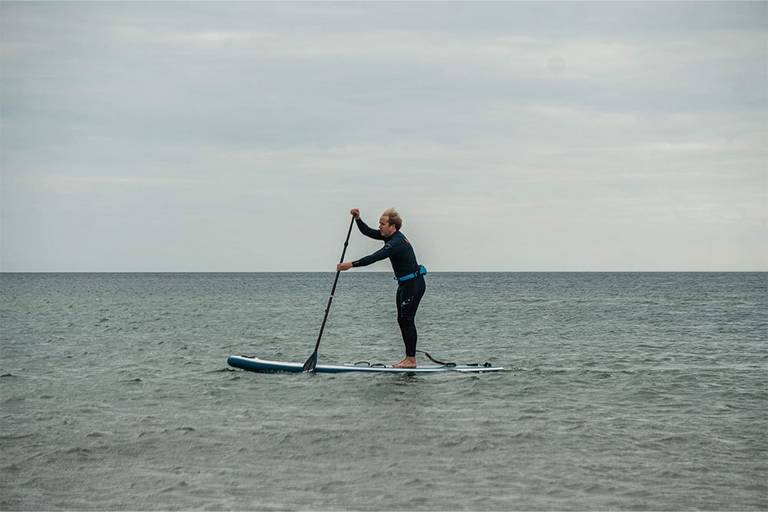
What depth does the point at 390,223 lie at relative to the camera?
14.7 meters

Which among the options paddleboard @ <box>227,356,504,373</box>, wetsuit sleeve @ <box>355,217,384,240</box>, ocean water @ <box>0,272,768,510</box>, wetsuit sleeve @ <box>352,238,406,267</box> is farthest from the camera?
paddleboard @ <box>227,356,504,373</box>

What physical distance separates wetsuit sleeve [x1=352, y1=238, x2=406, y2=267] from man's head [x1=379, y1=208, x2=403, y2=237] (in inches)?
10.2

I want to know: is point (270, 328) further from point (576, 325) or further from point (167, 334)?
point (576, 325)

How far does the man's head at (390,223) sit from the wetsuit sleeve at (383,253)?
0.26 metres

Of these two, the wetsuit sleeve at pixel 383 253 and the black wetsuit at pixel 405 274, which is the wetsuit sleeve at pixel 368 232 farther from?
the wetsuit sleeve at pixel 383 253

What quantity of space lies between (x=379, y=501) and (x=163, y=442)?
3333 millimetres

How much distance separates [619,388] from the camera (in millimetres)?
14250

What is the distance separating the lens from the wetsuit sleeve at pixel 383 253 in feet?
45.8

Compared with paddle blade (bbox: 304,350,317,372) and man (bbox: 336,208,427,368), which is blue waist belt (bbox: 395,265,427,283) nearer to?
man (bbox: 336,208,427,368)

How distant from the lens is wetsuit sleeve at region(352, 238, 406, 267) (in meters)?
14.0

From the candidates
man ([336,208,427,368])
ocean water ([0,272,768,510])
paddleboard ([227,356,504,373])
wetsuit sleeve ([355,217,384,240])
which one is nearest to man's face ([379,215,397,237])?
man ([336,208,427,368])

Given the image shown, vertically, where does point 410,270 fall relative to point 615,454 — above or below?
above

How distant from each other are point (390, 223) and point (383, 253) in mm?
741

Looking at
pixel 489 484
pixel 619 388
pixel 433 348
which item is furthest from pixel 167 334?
pixel 489 484
